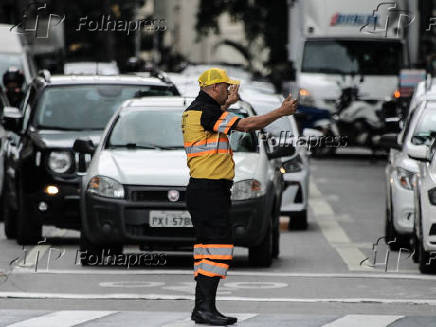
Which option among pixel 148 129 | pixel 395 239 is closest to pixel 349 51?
pixel 395 239

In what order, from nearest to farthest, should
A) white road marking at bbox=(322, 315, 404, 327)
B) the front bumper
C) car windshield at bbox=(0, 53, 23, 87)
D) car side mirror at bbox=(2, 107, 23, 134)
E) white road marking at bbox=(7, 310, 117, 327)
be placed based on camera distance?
white road marking at bbox=(7, 310, 117, 327), white road marking at bbox=(322, 315, 404, 327), the front bumper, car side mirror at bbox=(2, 107, 23, 134), car windshield at bbox=(0, 53, 23, 87)

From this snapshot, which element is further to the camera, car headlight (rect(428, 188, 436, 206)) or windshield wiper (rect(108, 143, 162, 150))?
windshield wiper (rect(108, 143, 162, 150))

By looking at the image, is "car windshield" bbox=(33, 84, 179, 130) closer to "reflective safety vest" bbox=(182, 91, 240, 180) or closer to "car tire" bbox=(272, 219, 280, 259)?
"car tire" bbox=(272, 219, 280, 259)

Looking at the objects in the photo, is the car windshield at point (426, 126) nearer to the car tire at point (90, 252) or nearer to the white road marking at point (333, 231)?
the white road marking at point (333, 231)

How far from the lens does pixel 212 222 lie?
10609 millimetres

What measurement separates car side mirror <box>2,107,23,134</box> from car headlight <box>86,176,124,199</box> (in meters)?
3.03

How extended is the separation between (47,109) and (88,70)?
2077 cm

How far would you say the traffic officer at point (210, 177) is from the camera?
1054 centimetres

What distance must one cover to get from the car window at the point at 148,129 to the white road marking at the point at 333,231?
202cm

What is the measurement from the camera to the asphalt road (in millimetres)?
10750

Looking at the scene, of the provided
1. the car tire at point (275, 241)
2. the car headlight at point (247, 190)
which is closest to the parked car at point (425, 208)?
A: the car tire at point (275, 241)

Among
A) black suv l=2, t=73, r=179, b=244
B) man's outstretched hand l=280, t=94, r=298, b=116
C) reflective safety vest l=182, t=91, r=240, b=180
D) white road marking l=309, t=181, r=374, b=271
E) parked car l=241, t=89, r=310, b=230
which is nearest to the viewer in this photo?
man's outstretched hand l=280, t=94, r=298, b=116

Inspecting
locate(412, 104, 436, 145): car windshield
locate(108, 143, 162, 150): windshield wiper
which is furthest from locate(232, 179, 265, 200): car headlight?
locate(412, 104, 436, 145): car windshield

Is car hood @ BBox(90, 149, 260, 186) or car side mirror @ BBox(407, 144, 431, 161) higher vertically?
car side mirror @ BBox(407, 144, 431, 161)
